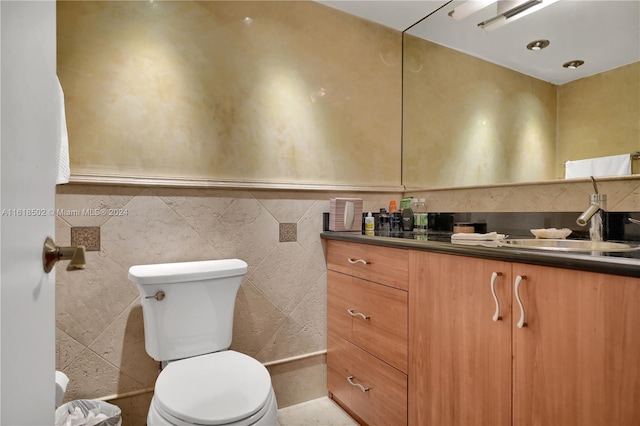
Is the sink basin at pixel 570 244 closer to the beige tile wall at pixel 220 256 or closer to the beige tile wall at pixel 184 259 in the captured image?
the beige tile wall at pixel 220 256

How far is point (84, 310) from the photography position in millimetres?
1592

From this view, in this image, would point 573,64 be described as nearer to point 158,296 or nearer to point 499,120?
point 499,120

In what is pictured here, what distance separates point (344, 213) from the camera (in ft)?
6.82

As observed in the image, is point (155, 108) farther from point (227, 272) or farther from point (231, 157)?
point (227, 272)

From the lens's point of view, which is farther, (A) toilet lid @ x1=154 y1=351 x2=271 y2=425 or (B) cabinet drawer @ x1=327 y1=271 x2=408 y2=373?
(B) cabinet drawer @ x1=327 y1=271 x2=408 y2=373

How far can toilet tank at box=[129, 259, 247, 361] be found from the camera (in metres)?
1.48

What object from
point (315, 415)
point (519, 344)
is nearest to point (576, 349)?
point (519, 344)

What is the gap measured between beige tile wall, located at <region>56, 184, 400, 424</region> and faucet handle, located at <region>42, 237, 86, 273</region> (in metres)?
1.16

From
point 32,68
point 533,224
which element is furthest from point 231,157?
point 533,224

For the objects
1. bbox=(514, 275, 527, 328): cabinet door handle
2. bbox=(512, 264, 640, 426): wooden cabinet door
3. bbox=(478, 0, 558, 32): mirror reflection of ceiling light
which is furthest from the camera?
bbox=(478, 0, 558, 32): mirror reflection of ceiling light

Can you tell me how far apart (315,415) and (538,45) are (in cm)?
216

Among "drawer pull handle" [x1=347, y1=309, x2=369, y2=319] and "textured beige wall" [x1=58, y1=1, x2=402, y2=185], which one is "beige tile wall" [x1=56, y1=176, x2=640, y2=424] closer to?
"textured beige wall" [x1=58, y1=1, x2=402, y2=185]

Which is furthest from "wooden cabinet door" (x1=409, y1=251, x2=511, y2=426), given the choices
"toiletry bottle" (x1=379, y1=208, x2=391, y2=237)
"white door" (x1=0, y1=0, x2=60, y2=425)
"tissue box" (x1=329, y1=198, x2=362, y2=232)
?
"white door" (x1=0, y1=0, x2=60, y2=425)

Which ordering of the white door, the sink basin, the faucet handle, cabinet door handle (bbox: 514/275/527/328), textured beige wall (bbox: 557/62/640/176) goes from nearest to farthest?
the white door
the faucet handle
cabinet door handle (bbox: 514/275/527/328)
the sink basin
textured beige wall (bbox: 557/62/640/176)
